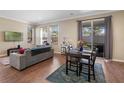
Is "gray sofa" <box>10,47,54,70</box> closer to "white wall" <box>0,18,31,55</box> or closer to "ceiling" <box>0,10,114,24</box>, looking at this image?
"ceiling" <box>0,10,114,24</box>

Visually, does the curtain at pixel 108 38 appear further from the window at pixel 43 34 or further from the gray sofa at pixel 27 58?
the window at pixel 43 34

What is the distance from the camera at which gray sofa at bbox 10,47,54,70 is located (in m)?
2.98

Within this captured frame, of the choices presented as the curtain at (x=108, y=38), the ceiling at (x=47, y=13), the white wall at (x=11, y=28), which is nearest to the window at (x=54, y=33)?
the ceiling at (x=47, y=13)

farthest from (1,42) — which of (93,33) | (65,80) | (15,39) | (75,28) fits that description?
(93,33)

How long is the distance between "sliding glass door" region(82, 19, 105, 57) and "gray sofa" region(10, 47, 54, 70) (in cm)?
261

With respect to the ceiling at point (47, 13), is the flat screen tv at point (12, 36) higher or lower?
lower

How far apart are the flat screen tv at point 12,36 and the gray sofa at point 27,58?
2986 mm

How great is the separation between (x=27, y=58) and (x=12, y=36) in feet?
11.7

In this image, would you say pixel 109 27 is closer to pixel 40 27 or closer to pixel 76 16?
pixel 76 16

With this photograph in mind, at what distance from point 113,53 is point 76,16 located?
3015 millimetres

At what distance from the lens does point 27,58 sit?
3246 millimetres

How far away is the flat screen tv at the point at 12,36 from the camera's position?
18.3 ft

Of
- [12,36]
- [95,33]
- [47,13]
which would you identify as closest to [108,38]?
[95,33]
